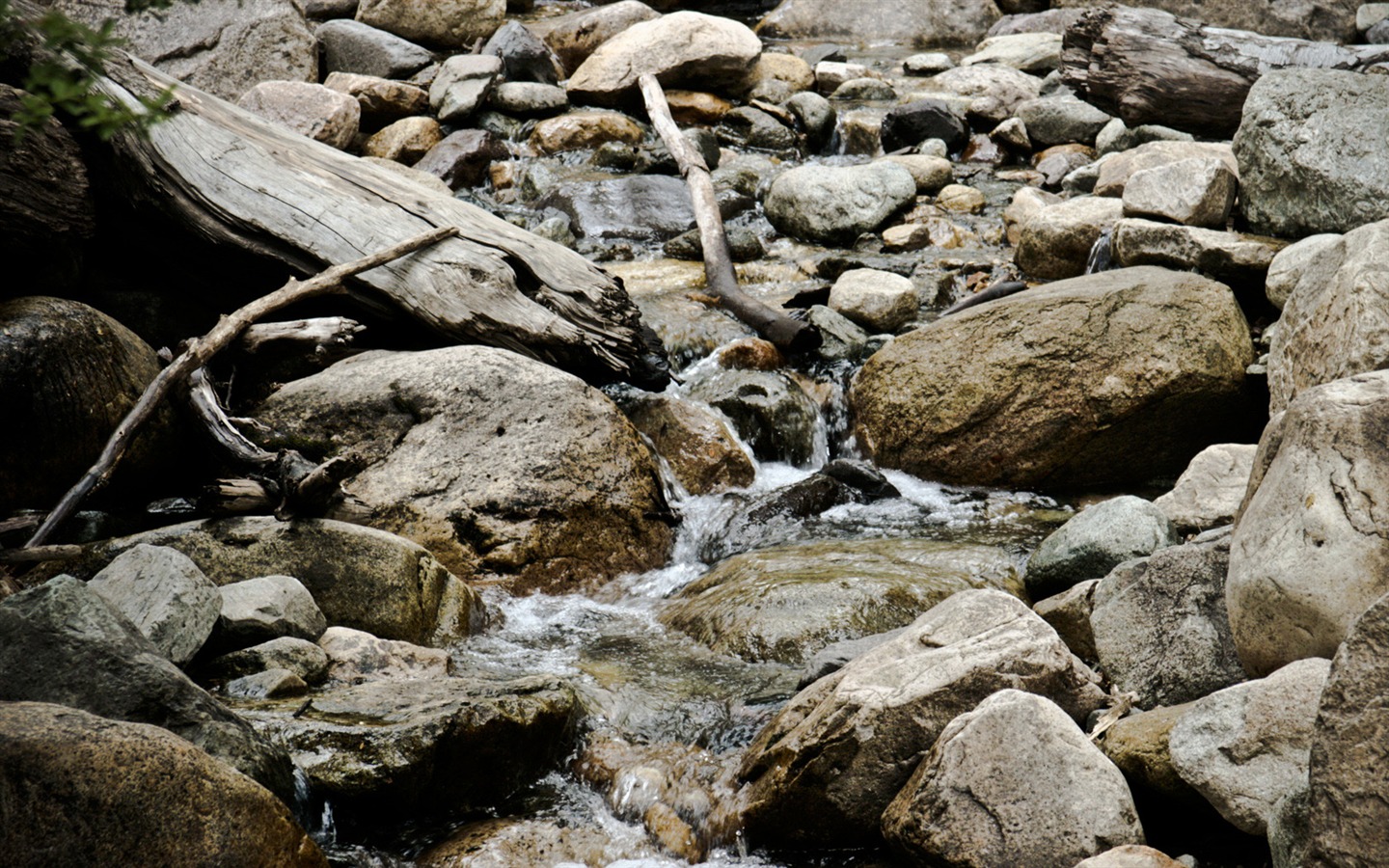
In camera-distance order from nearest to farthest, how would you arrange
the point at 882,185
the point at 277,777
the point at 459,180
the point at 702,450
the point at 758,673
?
the point at 277,777
the point at 758,673
the point at 702,450
the point at 882,185
the point at 459,180

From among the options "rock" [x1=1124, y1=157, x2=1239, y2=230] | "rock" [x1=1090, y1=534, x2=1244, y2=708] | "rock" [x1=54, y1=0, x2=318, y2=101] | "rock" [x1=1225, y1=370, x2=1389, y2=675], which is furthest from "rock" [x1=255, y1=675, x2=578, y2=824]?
"rock" [x1=54, y1=0, x2=318, y2=101]

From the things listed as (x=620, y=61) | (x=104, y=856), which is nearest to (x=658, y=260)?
(x=620, y=61)

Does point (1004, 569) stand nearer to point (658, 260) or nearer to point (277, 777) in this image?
point (277, 777)

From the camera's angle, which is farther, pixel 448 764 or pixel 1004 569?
pixel 1004 569

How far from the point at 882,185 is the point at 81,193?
7853 mm

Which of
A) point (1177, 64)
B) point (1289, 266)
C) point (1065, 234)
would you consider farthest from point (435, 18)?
point (1289, 266)

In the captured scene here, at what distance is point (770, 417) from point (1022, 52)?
11.1 meters

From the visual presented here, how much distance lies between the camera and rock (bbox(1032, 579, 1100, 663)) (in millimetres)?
4527

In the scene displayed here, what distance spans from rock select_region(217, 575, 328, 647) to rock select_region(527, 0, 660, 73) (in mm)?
12581

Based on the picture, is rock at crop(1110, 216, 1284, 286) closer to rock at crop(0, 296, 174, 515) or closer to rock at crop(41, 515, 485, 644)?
rock at crop(41, 515, 485, 644)

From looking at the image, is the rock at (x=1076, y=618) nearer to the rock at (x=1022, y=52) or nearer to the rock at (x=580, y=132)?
the rock at (x=580, y=132)

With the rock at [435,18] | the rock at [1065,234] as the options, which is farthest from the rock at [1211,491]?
the rock at [435,18]

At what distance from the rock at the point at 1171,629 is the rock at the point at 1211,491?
135 centimetres

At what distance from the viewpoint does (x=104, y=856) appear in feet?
8.41
